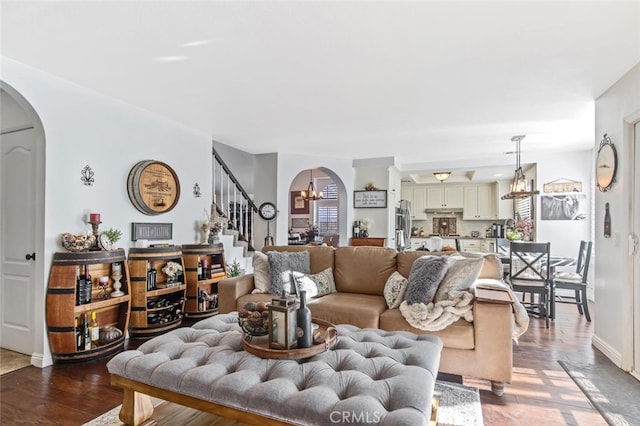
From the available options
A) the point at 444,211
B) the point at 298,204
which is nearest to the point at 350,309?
the point at 444,211

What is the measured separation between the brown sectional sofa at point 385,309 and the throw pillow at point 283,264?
0.10 metres

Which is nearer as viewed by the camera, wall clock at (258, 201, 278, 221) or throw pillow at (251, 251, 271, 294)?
throw pillow at (251, 251, 271, 294)

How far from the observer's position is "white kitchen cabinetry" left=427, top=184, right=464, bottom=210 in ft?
27.9

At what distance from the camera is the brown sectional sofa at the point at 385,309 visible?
222 cm

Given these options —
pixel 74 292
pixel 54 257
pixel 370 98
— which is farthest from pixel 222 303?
pixel 370 98

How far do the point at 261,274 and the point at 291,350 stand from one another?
173cm

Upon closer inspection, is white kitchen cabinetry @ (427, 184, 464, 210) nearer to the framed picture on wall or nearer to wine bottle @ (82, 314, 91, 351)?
the framed picture on wall

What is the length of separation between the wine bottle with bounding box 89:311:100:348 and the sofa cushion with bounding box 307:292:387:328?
196 centimetres

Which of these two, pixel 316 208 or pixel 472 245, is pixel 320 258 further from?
pixel 316 208

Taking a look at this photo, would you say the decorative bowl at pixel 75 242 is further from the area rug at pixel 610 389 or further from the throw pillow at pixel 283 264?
the area rug at pixel 610 389

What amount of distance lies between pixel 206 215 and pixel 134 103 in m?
1.68

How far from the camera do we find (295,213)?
37.2 ft

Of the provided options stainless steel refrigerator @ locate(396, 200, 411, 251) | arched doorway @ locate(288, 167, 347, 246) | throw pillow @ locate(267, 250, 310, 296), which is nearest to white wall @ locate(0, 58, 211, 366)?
throw pillow @ locate(267, 250, 310, 296)

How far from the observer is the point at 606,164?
3016 mm
